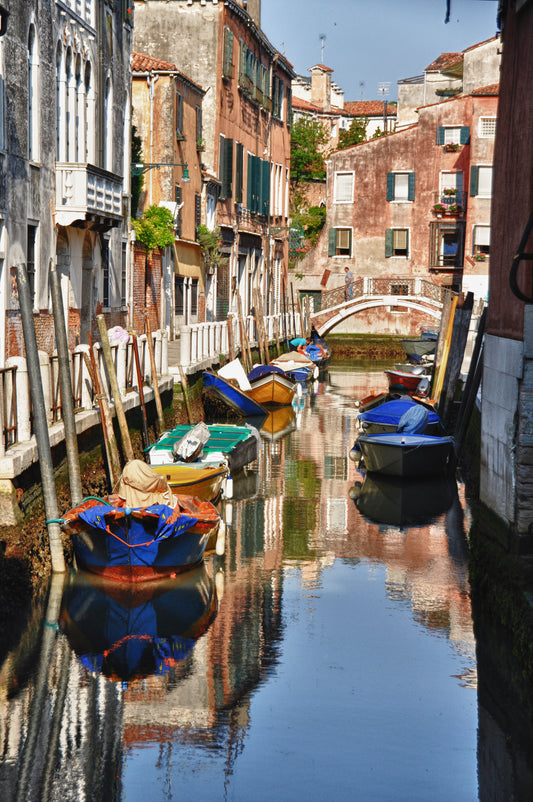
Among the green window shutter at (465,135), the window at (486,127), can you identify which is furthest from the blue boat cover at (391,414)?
the green window shutter at (465,135)

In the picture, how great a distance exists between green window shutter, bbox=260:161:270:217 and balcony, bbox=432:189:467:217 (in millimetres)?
7313

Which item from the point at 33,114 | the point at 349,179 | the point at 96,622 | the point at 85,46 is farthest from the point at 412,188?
the point at 96,622

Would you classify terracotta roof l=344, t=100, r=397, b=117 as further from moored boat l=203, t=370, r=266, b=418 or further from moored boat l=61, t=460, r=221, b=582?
moored boat l=61, t=460, r=221, b=582

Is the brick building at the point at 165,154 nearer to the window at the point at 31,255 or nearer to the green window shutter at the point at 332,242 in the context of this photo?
the window at the point at 31,255

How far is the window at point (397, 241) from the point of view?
4222 cm

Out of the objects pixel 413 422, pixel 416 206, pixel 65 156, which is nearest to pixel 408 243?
pixel 416 206

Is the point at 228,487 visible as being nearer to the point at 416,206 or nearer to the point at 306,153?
the point at 416,206

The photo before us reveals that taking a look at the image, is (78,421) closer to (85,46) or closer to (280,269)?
(85,46)

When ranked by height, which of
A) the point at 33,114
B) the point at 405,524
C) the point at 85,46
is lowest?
the point at 405,524

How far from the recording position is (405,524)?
47.4 feet

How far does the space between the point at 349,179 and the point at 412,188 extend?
2.60 m

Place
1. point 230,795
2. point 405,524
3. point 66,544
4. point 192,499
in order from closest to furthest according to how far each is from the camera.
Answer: point 230,795 → point 66,544 → point 192,499 → point 405,524

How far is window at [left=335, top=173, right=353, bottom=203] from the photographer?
42.9 meters

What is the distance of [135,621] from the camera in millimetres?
9836
